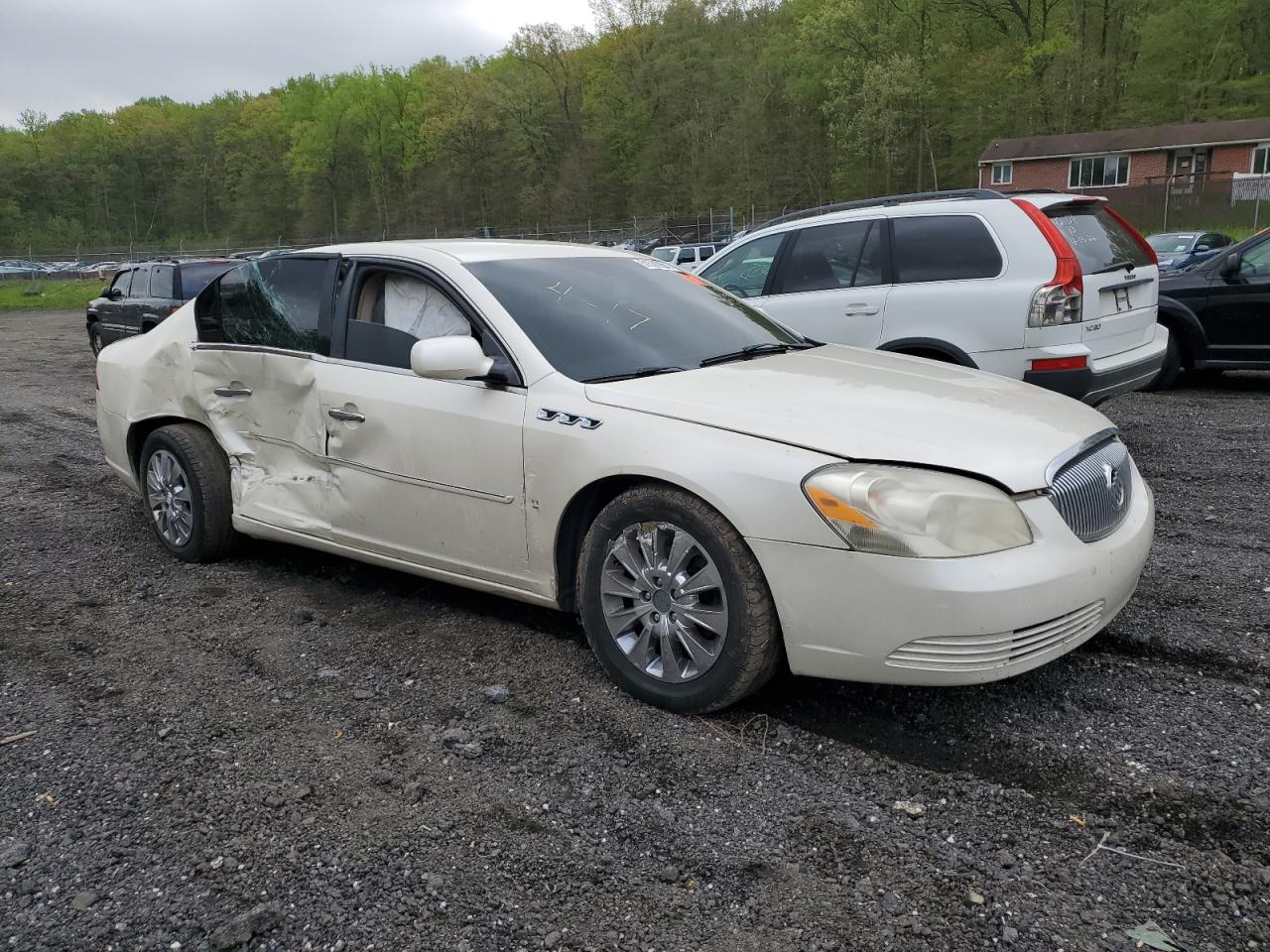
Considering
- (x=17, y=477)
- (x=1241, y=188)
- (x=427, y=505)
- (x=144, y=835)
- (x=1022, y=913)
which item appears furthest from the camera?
(x=1241, y=188)

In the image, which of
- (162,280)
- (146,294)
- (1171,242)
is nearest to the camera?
(162,280)

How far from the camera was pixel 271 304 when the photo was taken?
488 centimetres

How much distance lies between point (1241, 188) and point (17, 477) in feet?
138

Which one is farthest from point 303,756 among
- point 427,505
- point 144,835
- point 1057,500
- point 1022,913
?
point 1057,500

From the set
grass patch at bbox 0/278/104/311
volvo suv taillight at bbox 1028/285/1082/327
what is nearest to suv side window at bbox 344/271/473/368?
volvo suv taillight at bbox 1028/285/1082/327

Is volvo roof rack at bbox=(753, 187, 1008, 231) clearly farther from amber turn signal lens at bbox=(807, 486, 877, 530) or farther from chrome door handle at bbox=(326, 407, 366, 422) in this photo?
amber turn signal lens at bbox=(807, 486, 877, 530)

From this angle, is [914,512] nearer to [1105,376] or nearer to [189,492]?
[189,492]

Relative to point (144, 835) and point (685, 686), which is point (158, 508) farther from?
point (685, 686)

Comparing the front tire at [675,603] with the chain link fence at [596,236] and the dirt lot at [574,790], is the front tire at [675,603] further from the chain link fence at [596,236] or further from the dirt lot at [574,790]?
the chain link fence at [596,236]

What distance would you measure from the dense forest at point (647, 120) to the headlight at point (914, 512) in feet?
194

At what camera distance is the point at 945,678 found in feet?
9.90

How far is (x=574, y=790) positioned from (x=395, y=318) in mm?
2299

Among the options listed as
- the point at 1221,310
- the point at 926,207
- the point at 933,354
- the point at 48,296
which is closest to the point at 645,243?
the point at 48,296

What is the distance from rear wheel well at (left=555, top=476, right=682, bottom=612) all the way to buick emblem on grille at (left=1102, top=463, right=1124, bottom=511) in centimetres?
160
